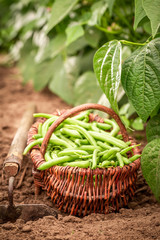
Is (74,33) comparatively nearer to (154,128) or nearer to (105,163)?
(154,128)

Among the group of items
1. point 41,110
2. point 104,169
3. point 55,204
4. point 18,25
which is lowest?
point 55,204

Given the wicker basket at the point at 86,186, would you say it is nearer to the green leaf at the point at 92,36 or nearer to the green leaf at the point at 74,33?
the green leaf at the point at 74,33

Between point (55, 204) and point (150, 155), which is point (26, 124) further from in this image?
point (150, 155)

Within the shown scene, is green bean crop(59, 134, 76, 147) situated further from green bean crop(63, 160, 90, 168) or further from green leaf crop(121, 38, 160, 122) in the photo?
green leaf crop(121, 38, 160, 122)

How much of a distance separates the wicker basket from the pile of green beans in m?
0.05

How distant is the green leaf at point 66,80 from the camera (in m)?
3.49

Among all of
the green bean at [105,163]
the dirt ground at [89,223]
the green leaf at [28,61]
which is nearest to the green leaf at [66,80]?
the green leaf at [28,61]

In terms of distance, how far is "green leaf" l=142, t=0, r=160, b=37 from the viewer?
1.50m

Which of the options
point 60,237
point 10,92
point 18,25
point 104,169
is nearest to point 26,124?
point 104,169

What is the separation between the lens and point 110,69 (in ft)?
5.31

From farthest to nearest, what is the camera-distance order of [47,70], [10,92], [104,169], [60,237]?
1. [10,92]
2. [47,70]
3. [104,169]
4. [60,237]

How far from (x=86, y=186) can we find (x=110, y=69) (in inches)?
25.4

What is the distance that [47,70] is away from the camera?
12.9ft

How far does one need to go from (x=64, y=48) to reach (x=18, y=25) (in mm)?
2197
